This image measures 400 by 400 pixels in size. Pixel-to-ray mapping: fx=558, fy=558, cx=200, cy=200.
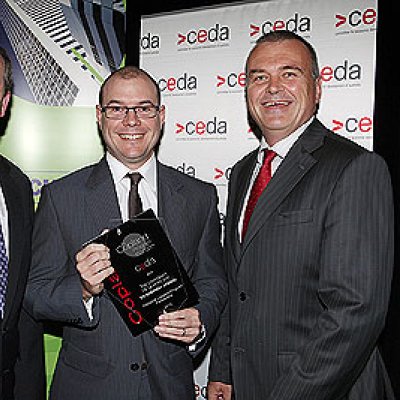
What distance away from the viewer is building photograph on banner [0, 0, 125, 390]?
174 inches

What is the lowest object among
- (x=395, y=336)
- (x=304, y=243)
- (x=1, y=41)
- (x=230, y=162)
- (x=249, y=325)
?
(x=395, y=336)

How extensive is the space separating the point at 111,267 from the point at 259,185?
85 centimetres

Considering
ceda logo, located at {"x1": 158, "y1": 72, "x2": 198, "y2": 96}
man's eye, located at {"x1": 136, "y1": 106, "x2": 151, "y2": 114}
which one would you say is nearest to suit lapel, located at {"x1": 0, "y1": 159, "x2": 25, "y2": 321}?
man's eye, located at {"x1": 136, "y1": 106, "x2": 151, "y2": 114}

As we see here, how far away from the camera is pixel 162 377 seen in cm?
291

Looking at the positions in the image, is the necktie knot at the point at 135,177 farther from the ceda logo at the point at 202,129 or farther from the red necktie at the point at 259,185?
the ceda logo at the point at 202,129

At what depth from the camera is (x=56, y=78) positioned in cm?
450

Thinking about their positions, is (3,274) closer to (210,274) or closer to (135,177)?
(135,177)

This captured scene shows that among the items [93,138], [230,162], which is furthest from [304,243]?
[93,138]

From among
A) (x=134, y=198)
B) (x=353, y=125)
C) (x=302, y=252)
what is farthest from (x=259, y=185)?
(x=353, y=125)

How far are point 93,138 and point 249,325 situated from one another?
2.46m

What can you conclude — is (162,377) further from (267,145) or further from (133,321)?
(267,145)

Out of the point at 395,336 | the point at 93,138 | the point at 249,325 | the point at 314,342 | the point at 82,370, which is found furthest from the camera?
the point at 93,138

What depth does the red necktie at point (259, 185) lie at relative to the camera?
2.83 meters

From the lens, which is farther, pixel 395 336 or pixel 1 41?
pixel 1 41
